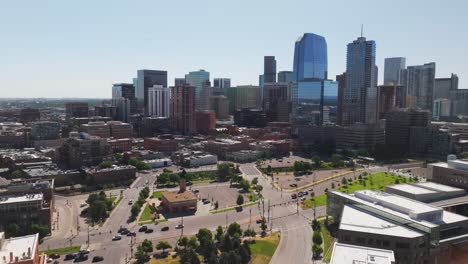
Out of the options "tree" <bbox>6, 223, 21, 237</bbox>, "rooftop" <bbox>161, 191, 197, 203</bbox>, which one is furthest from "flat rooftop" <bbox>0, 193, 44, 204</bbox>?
"rooftop" <bbox>161, 191, 197, 203</bbox>

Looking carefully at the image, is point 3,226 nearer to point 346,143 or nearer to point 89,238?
point 89,238

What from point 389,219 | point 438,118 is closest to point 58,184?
point 389,219

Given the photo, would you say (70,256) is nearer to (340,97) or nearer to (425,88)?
(340,97)

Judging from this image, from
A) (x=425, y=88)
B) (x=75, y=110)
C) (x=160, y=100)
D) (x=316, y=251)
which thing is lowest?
(x=316, y=251)

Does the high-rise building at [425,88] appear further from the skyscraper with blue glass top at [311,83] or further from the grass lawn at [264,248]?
the grass lawn at [264,248]

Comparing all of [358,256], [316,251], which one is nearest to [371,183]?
[316,251]
